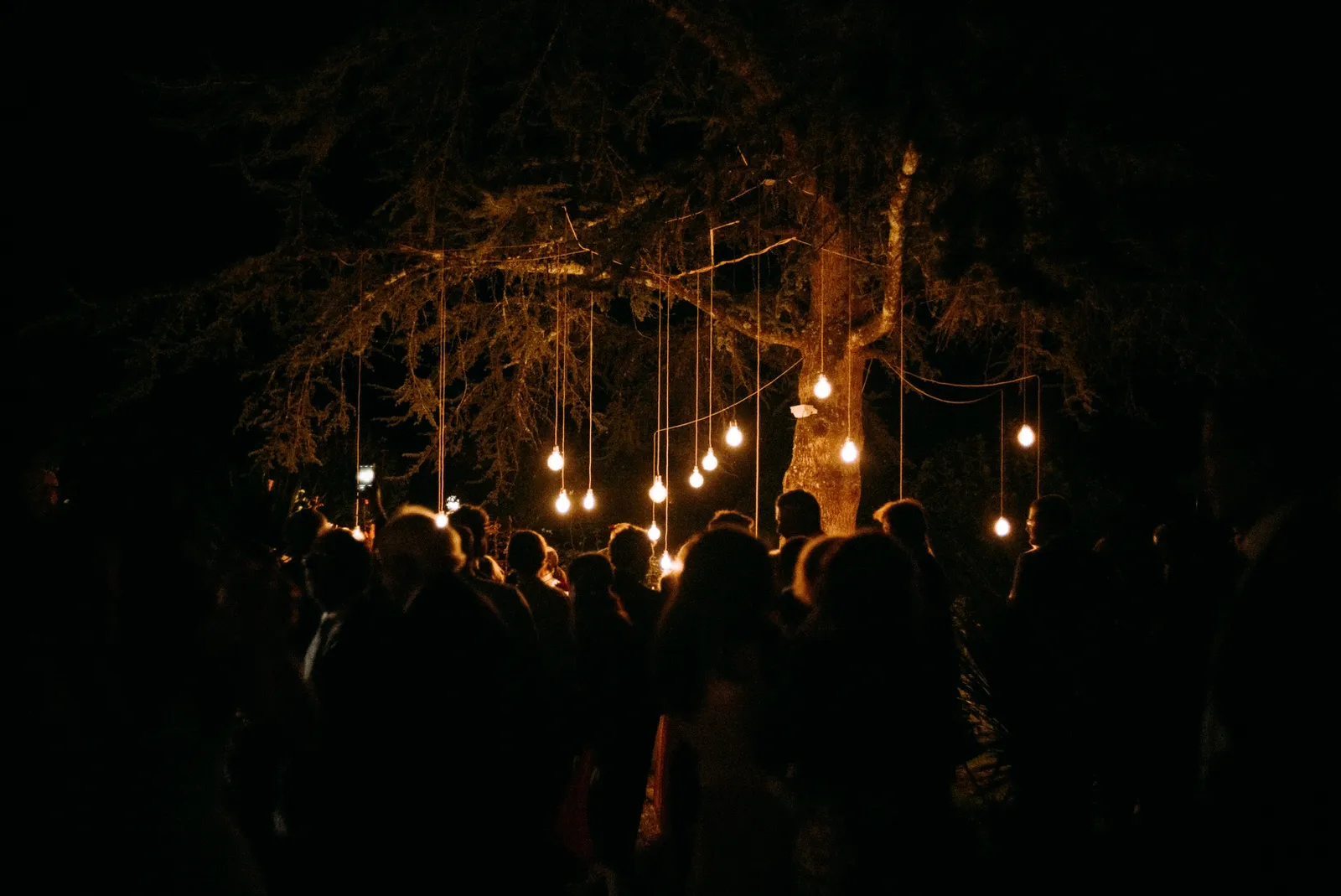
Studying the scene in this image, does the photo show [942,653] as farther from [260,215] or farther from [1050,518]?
[260,215]

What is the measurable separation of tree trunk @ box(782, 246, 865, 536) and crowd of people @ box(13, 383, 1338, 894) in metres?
5.94

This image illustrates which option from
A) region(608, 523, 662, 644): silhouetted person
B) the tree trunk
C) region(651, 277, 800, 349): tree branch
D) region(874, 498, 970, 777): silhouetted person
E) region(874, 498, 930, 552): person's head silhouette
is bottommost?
region(874, 498, 970, 777): silhouetted person

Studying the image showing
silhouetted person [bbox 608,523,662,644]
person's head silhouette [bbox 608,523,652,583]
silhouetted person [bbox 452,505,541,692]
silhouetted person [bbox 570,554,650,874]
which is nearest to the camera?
silhouetted person [bbox 452,505,541,692]

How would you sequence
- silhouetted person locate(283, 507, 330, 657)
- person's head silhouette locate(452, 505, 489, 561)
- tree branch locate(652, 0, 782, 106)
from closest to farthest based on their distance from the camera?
silhouetted person locate(283, 507, 330, 657)
person's head silhouette locate(452, 505, 489, 561)
tree branch locate(652, 0, 782, 106)

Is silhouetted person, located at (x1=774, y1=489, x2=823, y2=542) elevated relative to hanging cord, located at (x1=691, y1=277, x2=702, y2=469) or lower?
lower

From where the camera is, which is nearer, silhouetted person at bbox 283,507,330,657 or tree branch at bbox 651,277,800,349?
silhouetted person at bbox 283,507,330,657

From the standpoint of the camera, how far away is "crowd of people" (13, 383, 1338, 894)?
2.31 meters

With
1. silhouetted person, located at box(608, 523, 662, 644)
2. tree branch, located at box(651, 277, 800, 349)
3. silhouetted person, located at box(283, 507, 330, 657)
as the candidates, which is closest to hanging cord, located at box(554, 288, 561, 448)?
tree branch, located at box(651, 277, 800, 349)

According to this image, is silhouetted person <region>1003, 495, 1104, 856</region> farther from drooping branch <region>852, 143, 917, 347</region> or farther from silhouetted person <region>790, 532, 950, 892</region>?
drooping branch <region>852, 143, 917, 347</region>

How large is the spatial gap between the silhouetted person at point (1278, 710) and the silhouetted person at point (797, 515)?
3510mm

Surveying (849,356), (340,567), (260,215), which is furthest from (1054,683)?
(260,215)

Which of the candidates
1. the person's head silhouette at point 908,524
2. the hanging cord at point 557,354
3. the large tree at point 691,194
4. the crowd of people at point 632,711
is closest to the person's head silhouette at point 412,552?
the crowd of people at point 632,711

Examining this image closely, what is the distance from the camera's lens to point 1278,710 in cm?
215

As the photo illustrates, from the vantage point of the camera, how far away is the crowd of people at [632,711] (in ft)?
7.59
